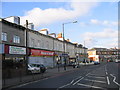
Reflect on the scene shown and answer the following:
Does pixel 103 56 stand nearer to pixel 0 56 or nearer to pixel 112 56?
pixel 112 56

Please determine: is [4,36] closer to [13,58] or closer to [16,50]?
[16,50]

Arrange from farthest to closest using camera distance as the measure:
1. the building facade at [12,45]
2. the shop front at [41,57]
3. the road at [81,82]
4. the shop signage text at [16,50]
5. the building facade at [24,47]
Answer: the shop front at [41,57] < the shop signage text at [16,50] < the building facade at [24,47] < the building facade at [12,45] < the road at [81,82]

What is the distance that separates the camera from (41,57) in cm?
3622

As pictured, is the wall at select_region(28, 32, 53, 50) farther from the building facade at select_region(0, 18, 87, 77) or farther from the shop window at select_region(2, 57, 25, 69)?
the shop window at select_region(2, 57, 25, 69)

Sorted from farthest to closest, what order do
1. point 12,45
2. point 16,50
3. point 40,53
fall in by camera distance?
point 40,53 < point 16,50 < point 12,45

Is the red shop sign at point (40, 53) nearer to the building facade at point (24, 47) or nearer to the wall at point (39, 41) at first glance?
the building facade at point (24, 47)

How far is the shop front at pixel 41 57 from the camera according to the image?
105 feet

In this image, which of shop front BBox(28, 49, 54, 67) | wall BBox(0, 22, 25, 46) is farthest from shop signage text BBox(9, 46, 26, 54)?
shop front BBox(28, 49, 54, 67)

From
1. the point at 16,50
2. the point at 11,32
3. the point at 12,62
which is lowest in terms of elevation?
the point at 12,62

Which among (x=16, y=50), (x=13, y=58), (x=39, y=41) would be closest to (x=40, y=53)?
(x=39, y=41)

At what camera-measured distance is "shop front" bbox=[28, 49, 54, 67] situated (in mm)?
32156

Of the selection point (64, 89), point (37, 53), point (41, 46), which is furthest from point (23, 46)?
point (64, 89)

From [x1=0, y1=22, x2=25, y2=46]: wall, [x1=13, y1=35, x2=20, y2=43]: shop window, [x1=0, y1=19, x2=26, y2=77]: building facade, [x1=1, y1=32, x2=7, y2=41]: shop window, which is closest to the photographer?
[x1=0, y1=19, x2=26, y2=77]: building facade

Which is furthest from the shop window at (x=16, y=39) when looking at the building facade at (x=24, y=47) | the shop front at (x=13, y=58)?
the shop front at (x=13, y=58)
